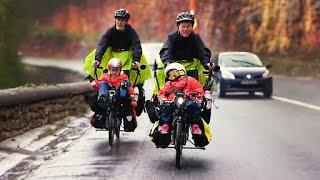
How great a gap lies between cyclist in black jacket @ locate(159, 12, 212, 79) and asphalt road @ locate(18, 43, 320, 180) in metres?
1.33

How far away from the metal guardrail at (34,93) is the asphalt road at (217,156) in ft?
3.59

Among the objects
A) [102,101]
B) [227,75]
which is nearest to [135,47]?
[102,101]

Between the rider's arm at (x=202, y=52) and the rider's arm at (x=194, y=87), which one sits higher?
the rider's arm at (x=202, y=52)

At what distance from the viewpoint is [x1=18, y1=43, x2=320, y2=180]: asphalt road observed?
26.8 ft

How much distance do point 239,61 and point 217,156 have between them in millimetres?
14382

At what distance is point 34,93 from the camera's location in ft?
39.8

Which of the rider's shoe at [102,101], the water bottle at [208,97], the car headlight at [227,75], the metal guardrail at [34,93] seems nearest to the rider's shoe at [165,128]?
the water bottle at [208,97]

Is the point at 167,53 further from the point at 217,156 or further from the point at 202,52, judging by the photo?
the point at 217,156

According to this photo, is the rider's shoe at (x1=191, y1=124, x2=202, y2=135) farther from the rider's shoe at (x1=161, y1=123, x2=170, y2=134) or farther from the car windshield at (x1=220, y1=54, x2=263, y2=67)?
the car windshield at (x1=220, y1=54, x2=263, y2=67)

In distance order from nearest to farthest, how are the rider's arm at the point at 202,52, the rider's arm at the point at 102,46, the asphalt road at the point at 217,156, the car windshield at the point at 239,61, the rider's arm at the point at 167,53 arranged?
the asphalt road at the point at 217,156
the rider's arm at the point at 167,53
the rider's arm at the point at 202,52
the rider's arm at the point at 102,46
the car windshield at the point at 239,61

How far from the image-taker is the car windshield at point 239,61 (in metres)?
23.6

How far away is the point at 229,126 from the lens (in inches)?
542

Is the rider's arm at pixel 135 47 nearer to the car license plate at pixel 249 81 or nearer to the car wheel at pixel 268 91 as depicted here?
the car license plate at pixel 249 81

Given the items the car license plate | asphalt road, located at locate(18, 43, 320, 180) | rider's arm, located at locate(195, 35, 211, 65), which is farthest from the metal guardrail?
the car license plate
